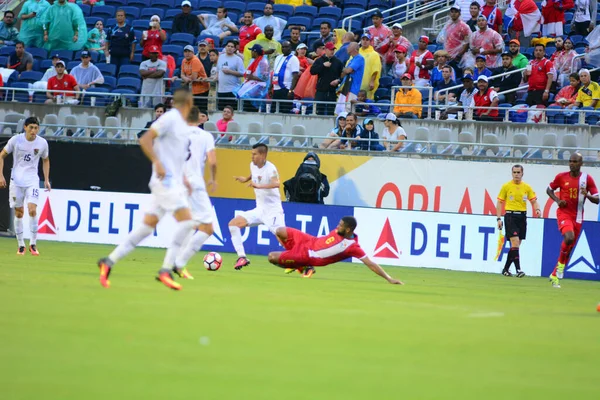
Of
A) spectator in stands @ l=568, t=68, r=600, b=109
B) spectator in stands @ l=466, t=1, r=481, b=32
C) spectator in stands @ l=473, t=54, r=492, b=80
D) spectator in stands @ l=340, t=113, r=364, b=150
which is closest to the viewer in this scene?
spectator in stands @ l=568, t=68, r=600, b=109

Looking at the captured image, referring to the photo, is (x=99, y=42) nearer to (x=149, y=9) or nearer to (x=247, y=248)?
(x=149, y=9)

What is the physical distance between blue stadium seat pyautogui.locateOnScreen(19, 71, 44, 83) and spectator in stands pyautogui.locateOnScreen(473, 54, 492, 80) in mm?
12104

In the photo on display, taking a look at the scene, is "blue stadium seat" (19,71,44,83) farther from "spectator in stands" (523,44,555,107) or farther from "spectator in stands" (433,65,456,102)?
"spectator in stands" (523,44,555,107)

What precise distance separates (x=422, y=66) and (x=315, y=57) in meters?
2.73

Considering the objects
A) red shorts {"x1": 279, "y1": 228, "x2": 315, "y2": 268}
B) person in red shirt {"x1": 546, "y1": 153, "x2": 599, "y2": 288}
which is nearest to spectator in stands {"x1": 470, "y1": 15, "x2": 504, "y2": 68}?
person in red shirt {"x1": 546, "y1": 153, "x2": 599, "y2": 288}

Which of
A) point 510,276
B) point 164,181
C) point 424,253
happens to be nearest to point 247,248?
point 424,253

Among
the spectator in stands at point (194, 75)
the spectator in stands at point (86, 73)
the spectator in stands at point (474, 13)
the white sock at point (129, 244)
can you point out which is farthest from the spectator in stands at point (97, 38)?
the white sock at point (129, 244)

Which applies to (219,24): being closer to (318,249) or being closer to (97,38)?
(97,38)

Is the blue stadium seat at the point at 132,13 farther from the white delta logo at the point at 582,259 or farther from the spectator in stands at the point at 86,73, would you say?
the white delta logo at the point at 582,259

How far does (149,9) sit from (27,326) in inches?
994

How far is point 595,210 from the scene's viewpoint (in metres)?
23.2

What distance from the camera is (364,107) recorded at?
25.8 m

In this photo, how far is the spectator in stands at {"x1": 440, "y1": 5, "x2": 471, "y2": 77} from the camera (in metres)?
26.3

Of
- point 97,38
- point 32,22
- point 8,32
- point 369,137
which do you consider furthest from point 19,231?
point 8,32
